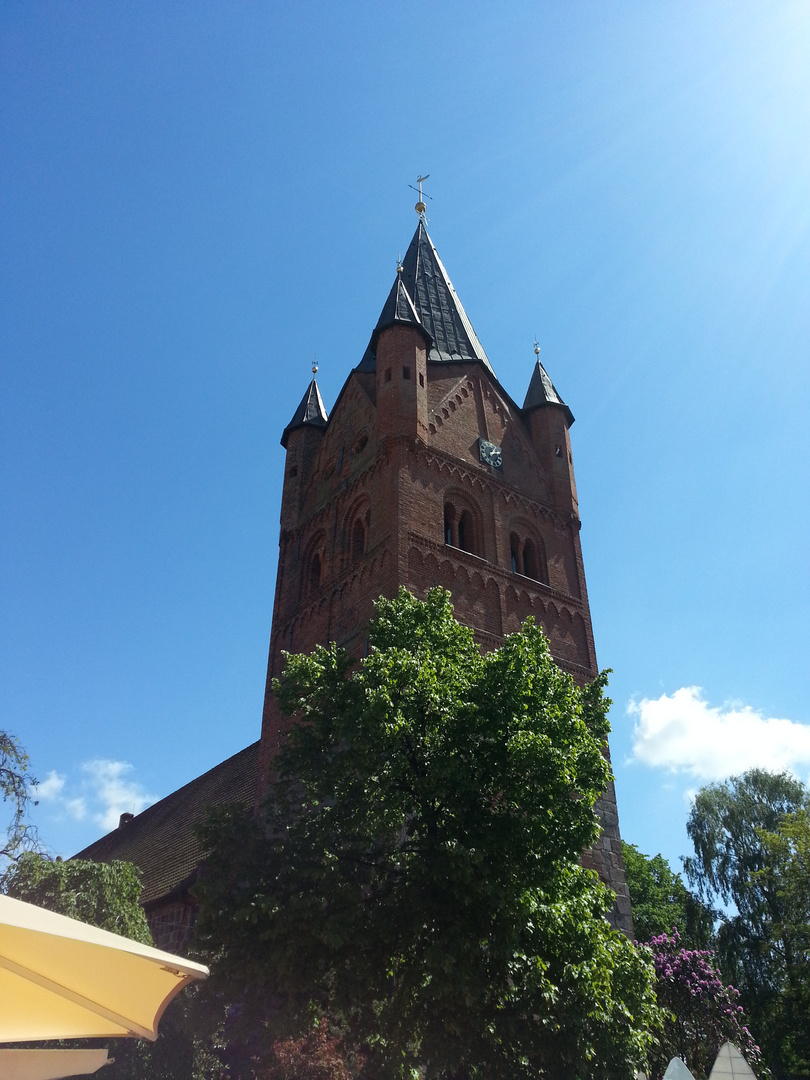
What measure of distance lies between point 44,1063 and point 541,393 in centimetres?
2726

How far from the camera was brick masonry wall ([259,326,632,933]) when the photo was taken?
21906 mm

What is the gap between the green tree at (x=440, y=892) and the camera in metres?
10.3

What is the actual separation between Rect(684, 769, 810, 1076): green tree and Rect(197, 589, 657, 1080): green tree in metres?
21.9

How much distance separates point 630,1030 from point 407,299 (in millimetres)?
22629

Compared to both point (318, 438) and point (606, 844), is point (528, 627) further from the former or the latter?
point (318, 438)

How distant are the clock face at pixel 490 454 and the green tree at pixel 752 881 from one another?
17466 mm

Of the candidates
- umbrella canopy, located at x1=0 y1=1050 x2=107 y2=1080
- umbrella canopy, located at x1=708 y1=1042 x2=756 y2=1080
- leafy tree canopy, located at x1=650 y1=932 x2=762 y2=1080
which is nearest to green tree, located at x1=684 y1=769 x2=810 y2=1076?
leafy tree canopy, located at x1=650 y1=932 x2=762 y2=1080

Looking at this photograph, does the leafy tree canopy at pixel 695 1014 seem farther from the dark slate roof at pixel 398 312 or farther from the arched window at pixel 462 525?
the dark slate roof at pixel 398 312

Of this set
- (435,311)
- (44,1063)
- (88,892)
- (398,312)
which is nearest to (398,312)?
(398,312)

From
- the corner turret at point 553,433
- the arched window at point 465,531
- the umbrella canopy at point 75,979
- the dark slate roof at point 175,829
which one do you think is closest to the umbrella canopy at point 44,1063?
the umbrella canopy at point 75,979

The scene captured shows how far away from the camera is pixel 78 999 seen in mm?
5145

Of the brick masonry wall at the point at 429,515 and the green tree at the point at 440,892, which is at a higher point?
the brick masonry wall at the point at 429,515

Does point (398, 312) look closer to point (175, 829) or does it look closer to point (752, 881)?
point (175, 829)

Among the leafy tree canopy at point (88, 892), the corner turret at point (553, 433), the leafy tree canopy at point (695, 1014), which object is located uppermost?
the corner turret at point (553, 433)
